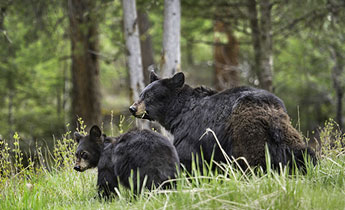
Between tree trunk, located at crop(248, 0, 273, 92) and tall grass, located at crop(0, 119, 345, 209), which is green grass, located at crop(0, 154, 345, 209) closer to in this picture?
tall grass, located at crop(0, 119, 345, 209)

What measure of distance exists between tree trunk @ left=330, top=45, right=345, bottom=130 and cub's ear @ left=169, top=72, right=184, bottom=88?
927 centimetres

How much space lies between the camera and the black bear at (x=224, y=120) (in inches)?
192

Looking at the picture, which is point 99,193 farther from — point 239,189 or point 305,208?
point 305,208

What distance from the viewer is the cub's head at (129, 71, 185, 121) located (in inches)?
237

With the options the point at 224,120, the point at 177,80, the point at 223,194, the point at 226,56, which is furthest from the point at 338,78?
the point at 223,194

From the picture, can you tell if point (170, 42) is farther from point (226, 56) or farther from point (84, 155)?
point (226, 56)

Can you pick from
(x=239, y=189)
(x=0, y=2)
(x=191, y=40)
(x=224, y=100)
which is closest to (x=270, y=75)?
(x=191, y=40)

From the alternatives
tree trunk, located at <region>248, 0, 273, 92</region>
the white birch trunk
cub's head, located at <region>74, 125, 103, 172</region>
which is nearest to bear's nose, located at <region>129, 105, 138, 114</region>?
cub's head, located at <region>74, 125, 103, 172</region>

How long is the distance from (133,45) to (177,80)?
3037 millimetres

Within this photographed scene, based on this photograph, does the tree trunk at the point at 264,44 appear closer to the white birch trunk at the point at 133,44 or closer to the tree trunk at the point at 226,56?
the white birch trunk at the point at 133,44

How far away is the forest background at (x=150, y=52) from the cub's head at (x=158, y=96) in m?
2.45

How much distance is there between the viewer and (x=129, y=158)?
4.75 m

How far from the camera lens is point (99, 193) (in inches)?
204

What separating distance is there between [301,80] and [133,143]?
1424 centimetres
